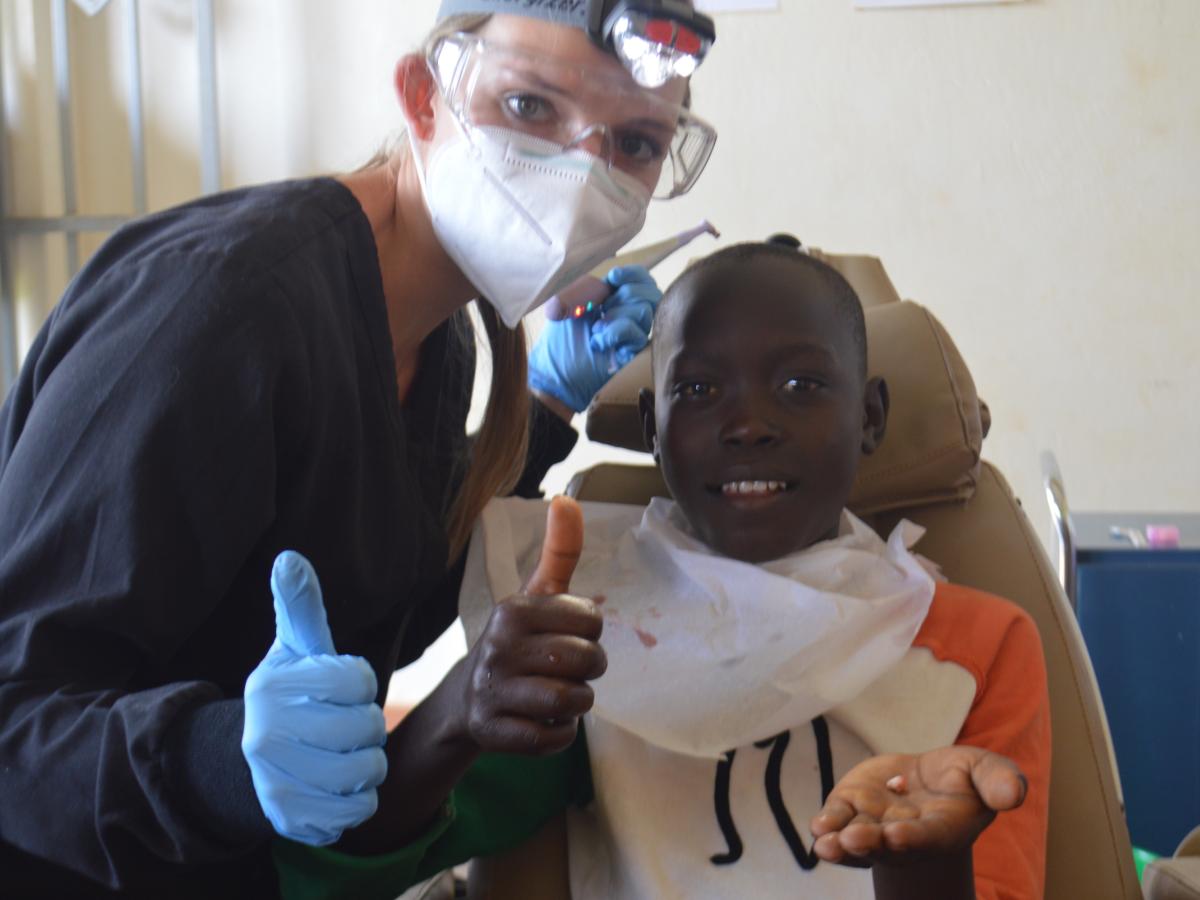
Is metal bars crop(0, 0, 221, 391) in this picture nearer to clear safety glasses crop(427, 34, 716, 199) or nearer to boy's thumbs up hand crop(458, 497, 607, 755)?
clear safety glasses crop(427, 34, 716, 199)

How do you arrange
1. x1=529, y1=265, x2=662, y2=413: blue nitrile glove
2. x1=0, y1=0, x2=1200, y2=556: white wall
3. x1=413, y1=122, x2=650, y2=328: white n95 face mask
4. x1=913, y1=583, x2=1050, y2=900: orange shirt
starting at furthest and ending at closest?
x1=0, y1=0, x2=1200, y2=556: white wall
x1=529, y1=265, x2=662, y2=413: blue nitrile glove
x1=413, y1=122, x2=650, y2=328: white n95 face mask
x1=913, y1=583, x2=1050, y2=900: orange shirt

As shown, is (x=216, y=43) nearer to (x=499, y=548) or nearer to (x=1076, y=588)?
(x=499, y=548)

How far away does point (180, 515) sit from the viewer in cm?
92

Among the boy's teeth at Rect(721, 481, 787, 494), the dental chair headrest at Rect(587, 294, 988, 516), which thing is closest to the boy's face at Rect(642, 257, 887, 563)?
the boy's teeth at Rect(721, 481, 787, 494)

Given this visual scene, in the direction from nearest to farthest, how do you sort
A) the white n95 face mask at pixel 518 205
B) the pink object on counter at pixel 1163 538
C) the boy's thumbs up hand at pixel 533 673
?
1. the boy's thumbs up hand at pixel 533 673
2. the white n95 face mask at pixel 518 205
3. the pink object on counter at pixel 1163 538

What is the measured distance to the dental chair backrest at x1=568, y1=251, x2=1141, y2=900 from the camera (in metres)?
1.27

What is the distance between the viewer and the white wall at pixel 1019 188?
2453 mm

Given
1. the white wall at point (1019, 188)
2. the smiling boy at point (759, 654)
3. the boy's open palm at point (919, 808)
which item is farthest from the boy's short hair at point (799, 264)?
the white wall at point (1019, 188)

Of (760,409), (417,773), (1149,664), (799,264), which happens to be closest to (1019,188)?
(1149,664)

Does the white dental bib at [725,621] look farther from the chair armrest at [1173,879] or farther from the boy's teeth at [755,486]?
the chair armrest at [1173,879]

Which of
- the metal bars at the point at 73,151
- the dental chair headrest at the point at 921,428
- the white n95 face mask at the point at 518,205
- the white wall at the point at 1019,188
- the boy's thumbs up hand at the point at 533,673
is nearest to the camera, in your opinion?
the boy's thumbs up hand at the point at 533,673

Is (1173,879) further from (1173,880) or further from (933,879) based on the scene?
(933,879)

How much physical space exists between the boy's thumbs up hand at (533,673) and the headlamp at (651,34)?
1.96ft

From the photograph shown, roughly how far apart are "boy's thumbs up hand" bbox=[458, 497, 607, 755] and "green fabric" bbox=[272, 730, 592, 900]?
218mm
